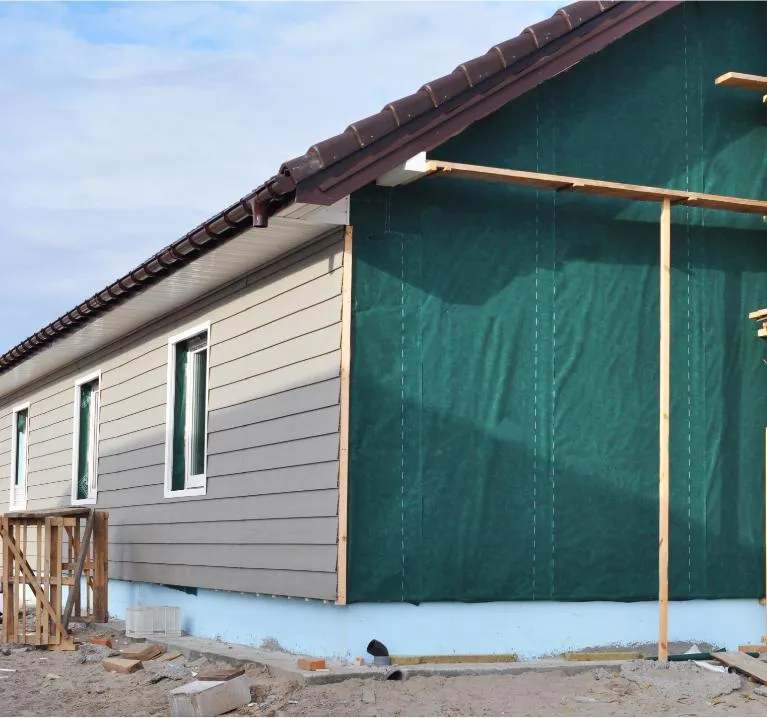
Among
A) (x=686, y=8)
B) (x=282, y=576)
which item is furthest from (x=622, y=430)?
(x=686, y=8)

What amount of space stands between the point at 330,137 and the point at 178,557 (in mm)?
4927

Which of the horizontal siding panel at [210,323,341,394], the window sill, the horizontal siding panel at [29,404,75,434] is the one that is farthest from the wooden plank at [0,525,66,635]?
the horizontal siding panel at [29,404,75,434]

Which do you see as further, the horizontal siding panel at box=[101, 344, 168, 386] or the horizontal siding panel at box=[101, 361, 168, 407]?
the horizontal siding panel at box=[101, 344, 168, 386]

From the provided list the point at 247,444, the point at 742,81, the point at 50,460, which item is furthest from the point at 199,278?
the point at 50,460

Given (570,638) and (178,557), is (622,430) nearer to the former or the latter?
(570,638)

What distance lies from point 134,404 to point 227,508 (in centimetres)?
303

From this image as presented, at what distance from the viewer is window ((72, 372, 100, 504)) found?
1470 centimetres

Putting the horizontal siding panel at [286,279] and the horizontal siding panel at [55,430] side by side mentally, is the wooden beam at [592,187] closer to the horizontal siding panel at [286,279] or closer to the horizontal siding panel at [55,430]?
the horizontal siding panel at [286,279]

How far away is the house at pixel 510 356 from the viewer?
329 inches

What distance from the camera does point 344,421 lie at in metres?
8.33

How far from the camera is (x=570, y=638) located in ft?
28.4

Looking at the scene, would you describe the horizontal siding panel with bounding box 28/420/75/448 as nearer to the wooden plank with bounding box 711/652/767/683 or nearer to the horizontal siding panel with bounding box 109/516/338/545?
the horizontal siding panel with bounding box 109/516/338/545

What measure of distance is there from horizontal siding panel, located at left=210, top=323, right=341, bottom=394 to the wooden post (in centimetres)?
230

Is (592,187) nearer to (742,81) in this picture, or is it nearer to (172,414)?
(742,81)
